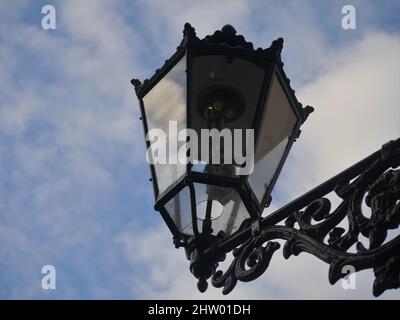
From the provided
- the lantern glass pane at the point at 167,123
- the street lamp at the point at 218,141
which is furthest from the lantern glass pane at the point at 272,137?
the lantern glass pane at the point at 167,123

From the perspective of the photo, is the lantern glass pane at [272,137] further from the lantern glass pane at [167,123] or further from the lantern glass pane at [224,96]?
the lantern glass pane at [167,123]

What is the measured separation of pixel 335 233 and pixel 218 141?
1.12 meters

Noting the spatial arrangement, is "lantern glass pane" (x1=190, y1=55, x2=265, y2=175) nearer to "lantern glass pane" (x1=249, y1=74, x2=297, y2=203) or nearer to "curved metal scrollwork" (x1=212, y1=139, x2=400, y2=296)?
"lantern glass pane" (x1=249, y1=74, x2=297, y2=203)

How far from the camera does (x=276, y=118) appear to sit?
590 cm

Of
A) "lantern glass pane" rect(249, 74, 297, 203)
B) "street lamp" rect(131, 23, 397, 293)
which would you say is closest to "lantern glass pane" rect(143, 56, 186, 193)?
"street lamp" rect(131, 23, 397, 293)

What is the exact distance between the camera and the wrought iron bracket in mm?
4660

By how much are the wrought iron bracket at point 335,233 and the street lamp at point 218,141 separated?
16 millimetres

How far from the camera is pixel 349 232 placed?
489 centimetres

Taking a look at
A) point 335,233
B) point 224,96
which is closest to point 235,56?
point 224,96

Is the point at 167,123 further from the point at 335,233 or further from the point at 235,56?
the point at 335,233
